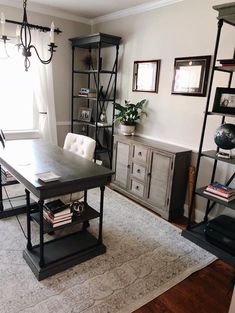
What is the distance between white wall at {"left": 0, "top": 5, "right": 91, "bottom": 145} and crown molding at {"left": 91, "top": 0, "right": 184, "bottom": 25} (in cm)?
35

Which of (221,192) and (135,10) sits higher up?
(135,10)

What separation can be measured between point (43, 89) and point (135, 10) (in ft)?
5.66

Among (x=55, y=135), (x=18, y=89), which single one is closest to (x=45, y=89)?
(x=18, y=89)

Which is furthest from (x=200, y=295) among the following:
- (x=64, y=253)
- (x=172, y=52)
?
(x=172, y=52)

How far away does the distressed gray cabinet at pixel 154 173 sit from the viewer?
2830mm

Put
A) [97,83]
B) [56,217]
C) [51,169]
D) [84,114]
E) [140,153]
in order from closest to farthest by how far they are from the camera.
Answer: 1. [56,217]
2. [51,169]
3. [140,153]
4. [97,83]
5. [84,114]

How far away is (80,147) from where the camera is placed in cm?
273

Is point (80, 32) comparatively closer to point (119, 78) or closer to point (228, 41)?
point (119, 78)

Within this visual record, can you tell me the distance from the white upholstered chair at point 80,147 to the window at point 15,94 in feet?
4.75

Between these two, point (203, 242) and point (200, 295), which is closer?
point (200, 295)

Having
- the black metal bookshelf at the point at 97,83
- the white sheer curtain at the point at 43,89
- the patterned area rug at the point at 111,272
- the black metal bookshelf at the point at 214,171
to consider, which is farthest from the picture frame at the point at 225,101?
the white sheer curtain at the point at 43,89

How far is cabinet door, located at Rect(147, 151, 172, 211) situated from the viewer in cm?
284

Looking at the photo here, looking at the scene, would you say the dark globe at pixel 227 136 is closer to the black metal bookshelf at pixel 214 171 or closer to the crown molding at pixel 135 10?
the black metal bookshelf at pixel 214 171

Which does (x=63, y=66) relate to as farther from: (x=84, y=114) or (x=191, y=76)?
(x=191, y=76)
